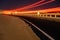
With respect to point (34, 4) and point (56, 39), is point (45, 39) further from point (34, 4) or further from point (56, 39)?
point (34, 4)

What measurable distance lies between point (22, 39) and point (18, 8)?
→ 81.0 ft

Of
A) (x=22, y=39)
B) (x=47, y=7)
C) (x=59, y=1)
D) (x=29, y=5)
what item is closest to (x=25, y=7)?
(x=29, y=5)

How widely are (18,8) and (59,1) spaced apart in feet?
24.9

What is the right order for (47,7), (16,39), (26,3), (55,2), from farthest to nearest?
(47,7)
(26,3)
(55,2)
(16,39)

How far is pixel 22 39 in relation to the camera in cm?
924

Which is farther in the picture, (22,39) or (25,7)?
(25,7)

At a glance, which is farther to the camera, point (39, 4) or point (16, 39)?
point (39, 4)

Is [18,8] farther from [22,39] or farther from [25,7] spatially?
[22,39]

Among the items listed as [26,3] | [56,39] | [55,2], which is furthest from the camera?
[26,3]

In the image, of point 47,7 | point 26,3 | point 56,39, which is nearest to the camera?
point 56,39

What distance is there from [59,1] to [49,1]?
2.88 m

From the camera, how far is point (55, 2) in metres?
29.3

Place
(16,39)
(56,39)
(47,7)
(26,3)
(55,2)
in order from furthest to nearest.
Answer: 1. (47,7)
2. (26,3)
3. (55,2)
4. (16,39)
5. (56,39)

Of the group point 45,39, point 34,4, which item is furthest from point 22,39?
point 34,4
